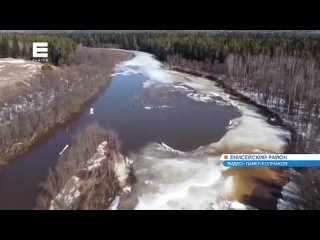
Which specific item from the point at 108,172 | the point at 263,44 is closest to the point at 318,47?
the point at 263,44

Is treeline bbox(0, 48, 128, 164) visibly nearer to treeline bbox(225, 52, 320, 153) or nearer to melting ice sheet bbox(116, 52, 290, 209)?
melting ice sheet bbox(116, 52, 290, 209)

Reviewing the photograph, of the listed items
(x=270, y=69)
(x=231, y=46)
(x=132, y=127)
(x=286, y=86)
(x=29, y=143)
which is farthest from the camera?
(x=231, y=46)

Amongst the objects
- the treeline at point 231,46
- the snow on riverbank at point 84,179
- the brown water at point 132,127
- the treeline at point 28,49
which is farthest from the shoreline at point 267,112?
the treeline at point 28,49

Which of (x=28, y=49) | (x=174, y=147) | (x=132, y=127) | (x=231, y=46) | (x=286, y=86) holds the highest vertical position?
(x=231, y=46)

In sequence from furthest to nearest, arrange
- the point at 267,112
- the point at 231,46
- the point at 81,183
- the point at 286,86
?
the point at 231,46 → the point at 286,86 → the point at 267,112 → the point at 81,183

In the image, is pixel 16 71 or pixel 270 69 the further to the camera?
pixel 270 69

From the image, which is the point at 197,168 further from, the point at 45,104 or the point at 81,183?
the point at 45,104

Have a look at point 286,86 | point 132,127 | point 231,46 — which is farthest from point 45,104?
point 231,46
